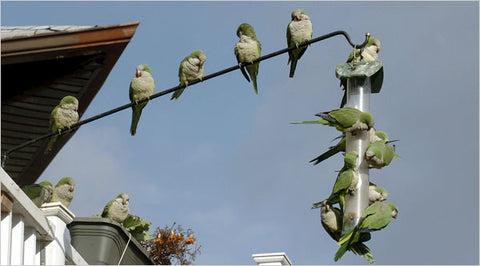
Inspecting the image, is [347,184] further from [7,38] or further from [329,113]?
[7,38]

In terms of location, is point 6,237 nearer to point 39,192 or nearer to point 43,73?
point 39,192

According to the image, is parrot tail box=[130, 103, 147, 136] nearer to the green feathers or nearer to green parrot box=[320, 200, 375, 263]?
the green feathers

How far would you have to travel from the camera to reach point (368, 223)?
589 centimetres

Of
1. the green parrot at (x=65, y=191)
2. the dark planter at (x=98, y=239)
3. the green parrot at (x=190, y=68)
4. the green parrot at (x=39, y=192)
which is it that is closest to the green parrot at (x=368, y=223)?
the dark planter at (x=98, y=239)

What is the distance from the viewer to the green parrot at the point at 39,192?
28.6 ft

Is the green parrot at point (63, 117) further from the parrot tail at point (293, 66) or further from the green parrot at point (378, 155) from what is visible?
the green parrot at point (378, 155)

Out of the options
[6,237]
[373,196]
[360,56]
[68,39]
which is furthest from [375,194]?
[68,39]

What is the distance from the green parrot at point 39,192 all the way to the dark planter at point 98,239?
11.4 inches

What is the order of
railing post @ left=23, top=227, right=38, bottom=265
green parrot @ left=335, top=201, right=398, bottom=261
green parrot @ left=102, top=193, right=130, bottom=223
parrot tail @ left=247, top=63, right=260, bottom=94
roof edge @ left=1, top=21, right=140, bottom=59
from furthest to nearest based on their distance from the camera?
roof edge @ left=1, top=21, right=140, bottom=59 < parrot tail @ left=247, top=63, right=260, bottom=94 < green parrot @ left=102, top=193, right=130, bottom=223 < railing post @ left=23, top=227, right=38, bottom=265 < green parrot @ left=335, top=201, right=398, bottom=261

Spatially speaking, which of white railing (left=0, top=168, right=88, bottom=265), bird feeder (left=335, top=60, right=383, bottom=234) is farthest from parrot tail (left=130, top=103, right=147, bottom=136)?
bird feeder (left=335, top=60, right=383, bottom=234)

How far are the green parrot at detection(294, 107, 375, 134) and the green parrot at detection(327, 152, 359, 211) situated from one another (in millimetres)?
155

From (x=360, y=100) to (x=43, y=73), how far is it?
547 centimetres

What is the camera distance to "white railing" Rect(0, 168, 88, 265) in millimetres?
5781

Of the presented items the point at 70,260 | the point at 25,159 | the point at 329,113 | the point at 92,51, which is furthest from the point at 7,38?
the point at 329,113
